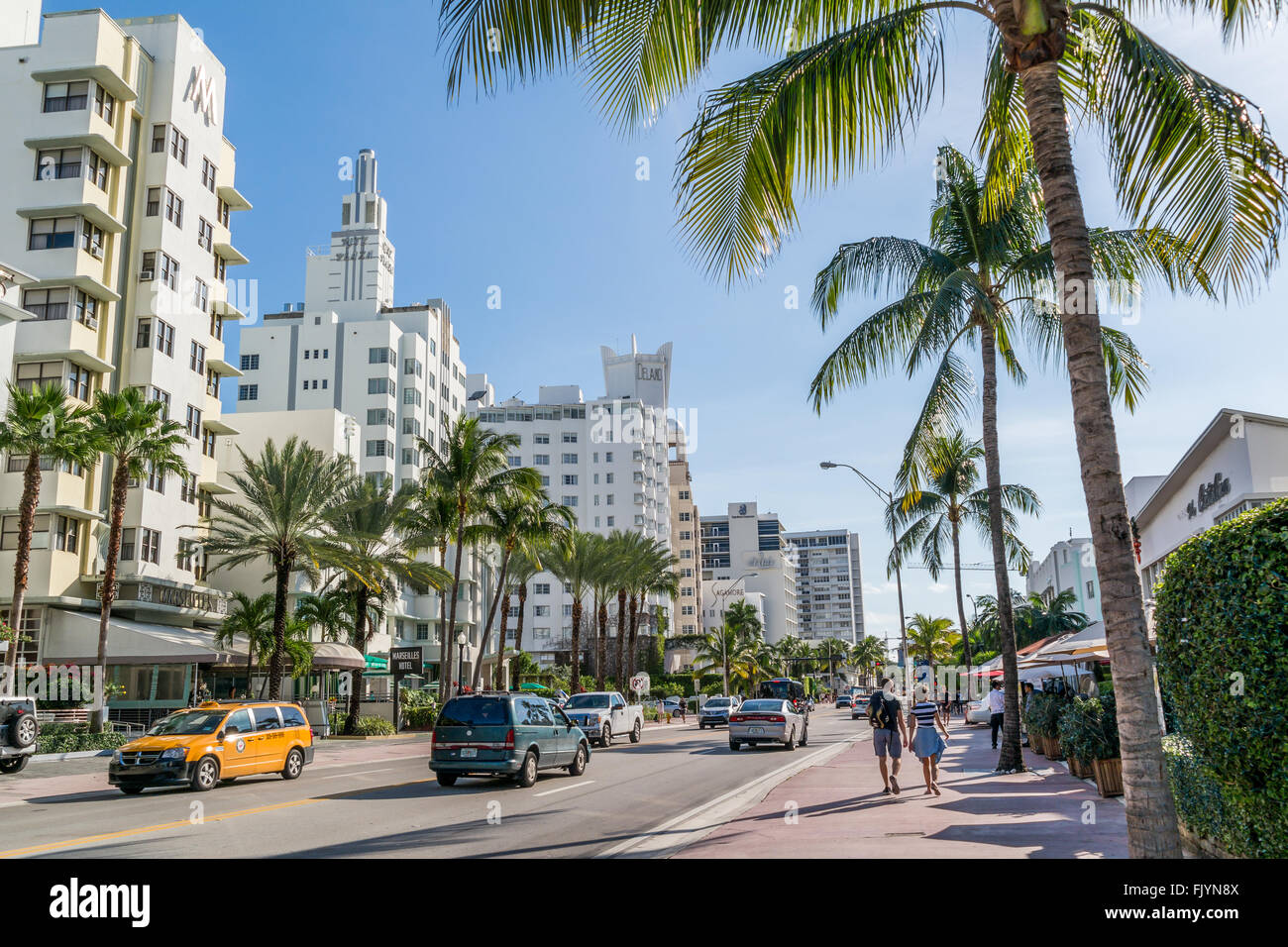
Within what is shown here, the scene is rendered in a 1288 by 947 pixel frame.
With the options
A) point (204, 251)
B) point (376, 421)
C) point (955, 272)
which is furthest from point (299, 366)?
point (955, 272)

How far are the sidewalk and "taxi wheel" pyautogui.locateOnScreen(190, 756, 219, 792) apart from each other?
10.5 metres

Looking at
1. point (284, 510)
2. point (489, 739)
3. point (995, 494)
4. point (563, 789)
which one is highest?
point (284, 510)

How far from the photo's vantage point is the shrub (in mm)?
14228

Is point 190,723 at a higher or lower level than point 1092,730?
higher

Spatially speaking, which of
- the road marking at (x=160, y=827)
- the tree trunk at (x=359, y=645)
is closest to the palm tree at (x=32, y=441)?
the tree trunk at (x=359, y=645)

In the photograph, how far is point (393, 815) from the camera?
44.3 feet

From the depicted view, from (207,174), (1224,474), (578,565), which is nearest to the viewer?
(1224,474)

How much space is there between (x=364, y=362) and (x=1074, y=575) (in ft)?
197

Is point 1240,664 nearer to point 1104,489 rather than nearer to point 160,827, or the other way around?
point 1104,489

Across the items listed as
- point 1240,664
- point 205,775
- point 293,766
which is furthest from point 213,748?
point 1240,664

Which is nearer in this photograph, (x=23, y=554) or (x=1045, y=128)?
(x=1045, y=128)

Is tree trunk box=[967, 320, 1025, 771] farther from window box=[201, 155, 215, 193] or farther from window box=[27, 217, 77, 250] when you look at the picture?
window box=[201, 155, 215, 193]

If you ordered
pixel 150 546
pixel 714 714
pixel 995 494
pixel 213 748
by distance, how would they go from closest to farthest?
pixel 213 748 < pixel 995 494 < pixel 150 546 < pixel 714 714

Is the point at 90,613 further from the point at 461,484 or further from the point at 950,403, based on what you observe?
the point at 950,403
